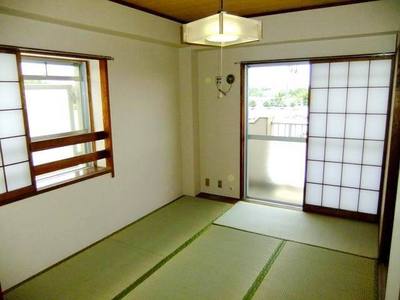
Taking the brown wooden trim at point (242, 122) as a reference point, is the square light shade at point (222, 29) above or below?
above

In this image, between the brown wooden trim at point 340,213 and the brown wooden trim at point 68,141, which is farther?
the brown wooden trim at point 340,213

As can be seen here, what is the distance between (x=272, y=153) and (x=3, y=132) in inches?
138

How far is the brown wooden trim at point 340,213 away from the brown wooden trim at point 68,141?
115 inches

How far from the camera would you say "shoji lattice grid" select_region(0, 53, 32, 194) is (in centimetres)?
251

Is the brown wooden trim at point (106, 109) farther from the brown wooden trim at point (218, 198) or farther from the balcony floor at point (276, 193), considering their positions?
the balcony floor at point (276, 193)

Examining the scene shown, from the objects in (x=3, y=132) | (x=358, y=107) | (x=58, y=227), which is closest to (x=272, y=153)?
(x=358, y=107)

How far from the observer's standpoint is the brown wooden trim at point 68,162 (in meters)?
2.90

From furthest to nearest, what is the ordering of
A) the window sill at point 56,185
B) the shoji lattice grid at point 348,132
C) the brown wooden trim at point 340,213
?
the brown wooden trim at point 340,213 → the shoji lattice grid at point 348,132 → the window sill at point 56,185

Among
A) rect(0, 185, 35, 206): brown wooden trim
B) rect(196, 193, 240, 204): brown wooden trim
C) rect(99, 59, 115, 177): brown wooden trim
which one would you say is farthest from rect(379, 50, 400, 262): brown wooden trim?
rect(0, 185, 35, 206): brown wooden trim

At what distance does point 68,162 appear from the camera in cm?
316

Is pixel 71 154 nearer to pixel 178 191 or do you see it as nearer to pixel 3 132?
pixel 3 132

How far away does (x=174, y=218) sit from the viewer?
4.14m

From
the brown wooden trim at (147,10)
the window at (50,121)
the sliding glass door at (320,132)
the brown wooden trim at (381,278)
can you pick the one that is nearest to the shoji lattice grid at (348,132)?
the sliding glass door at (320,132)

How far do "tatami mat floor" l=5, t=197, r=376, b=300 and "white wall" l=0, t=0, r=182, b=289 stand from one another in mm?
257
